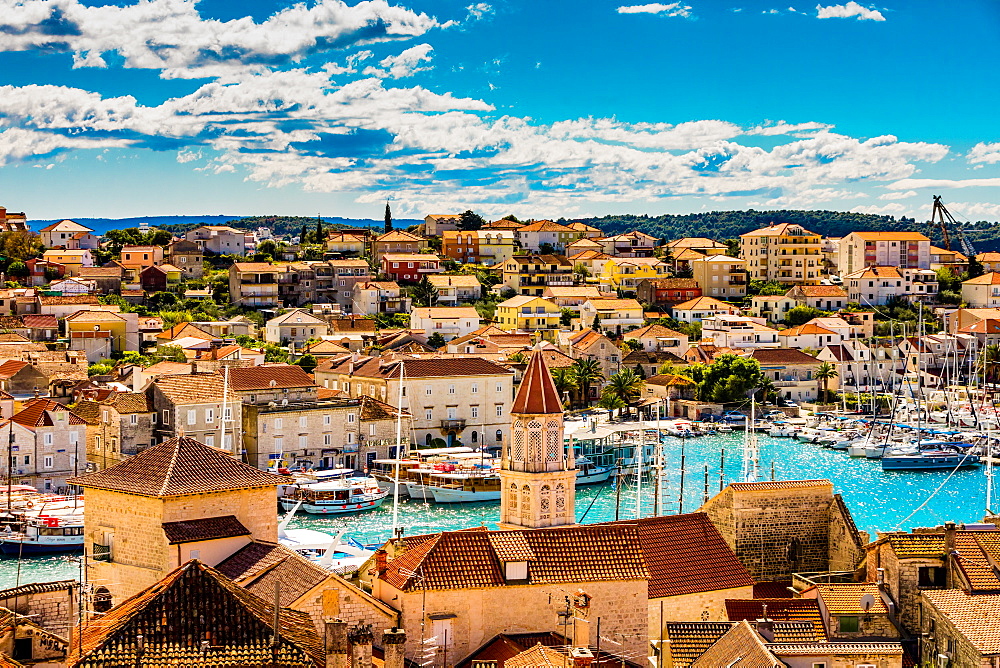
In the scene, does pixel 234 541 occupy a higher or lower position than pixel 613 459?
higher

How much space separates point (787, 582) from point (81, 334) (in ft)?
175

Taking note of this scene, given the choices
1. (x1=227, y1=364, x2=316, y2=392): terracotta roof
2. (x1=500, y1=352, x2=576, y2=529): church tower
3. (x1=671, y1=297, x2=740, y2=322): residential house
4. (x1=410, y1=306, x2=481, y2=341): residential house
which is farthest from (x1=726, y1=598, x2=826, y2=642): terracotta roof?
(x1=671, y1=297, x2=740, y2=322): residential house

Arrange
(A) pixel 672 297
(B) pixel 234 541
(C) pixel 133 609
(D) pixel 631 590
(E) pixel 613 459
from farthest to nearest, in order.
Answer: (A) pixel 672 297, (E) pixel 613 459, (B) pixel 234 541, (D) pixel 631 590, (C) pixel 133 609

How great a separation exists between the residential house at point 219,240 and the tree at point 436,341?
106 feet

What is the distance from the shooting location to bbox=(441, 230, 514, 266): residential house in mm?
111438

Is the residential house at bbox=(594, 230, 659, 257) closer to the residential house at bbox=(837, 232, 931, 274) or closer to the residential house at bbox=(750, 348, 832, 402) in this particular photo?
the residential house at bbox=(837, 232, 931, 274)

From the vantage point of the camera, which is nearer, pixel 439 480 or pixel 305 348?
→ pixel 439 480

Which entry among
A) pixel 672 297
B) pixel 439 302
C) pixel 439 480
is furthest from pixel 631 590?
pixel 672 297

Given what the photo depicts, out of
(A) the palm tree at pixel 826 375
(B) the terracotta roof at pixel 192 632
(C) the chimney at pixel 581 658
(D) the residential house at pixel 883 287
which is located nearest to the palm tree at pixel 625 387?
(A) the palm tree at pixel 826 375

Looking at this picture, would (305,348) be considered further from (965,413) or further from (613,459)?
(965,413)

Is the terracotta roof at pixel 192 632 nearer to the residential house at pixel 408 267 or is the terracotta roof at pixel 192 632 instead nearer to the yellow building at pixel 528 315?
the yellow building at pixel 528 315

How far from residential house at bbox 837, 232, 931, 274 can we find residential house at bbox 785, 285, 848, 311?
9.19m

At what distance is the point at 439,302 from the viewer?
94188 mm

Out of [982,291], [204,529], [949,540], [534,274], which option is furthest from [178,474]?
[982,291]
